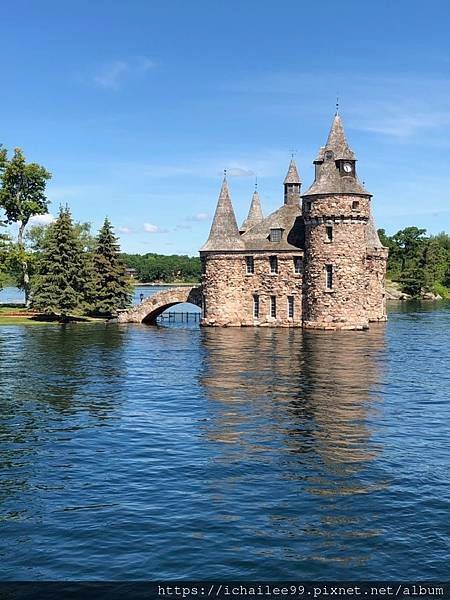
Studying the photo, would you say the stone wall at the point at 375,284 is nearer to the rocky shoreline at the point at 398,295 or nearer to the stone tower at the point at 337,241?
the stone tower at the point at 337,241

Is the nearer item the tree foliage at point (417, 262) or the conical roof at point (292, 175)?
the conical roof at point (292, 175)

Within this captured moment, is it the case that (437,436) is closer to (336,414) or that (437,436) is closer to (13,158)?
(336,414)

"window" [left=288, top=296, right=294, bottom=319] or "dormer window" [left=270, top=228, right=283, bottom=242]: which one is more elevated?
"dormer window" [left=270, top=228, right=283, bottom=242]

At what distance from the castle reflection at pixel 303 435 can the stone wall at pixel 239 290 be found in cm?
1801

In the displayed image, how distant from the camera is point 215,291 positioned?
2608 inches

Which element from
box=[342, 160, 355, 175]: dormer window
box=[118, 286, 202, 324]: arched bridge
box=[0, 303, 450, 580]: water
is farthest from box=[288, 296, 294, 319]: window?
box=[0, 303, 450, 580]: water

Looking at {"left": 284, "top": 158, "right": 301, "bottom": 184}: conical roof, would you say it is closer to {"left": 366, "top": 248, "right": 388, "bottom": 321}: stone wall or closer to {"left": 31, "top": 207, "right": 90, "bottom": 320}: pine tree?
{"left": 366, "top": 248, "right": 388, "bottom": 321}: stone wall

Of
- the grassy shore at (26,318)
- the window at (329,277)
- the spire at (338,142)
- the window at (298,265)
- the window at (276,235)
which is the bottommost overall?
the grassy shore at (26,318)

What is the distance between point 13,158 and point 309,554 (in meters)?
68.9

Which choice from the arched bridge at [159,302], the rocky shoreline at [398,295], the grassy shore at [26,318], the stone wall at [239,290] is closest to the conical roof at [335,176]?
the stone wall at [239,290]

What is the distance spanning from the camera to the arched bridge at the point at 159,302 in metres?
69.1

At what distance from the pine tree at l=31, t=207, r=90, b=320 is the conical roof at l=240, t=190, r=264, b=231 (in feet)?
57.4

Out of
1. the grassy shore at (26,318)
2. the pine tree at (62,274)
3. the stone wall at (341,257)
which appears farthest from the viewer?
the pine tree at (62,274)

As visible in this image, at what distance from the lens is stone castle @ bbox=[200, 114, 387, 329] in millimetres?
60375
